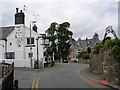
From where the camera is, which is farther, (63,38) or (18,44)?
(63,38)

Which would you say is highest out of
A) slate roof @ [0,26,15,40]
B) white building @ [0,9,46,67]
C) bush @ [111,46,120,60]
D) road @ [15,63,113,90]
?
slate roof @ [0,26,15,40]

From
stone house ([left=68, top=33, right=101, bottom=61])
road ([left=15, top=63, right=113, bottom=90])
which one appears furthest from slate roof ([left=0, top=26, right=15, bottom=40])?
stone house ([left=68, top=33, right=101, bottom=61])

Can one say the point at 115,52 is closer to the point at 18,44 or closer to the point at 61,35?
the point at 18,44

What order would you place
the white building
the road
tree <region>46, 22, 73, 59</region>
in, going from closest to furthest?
the road, the white building, tree <region>46, 22, 73, 59</region>

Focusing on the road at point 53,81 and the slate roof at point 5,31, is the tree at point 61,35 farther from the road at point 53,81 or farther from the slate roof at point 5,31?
the road at point 53,81

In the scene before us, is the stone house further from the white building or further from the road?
the road

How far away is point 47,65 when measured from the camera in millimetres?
50938

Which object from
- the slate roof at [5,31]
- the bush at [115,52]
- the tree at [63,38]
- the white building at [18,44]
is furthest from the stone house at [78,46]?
the bush at [115,52]

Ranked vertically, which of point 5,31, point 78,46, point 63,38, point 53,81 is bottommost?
point 53,81

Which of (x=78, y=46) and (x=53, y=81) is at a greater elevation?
(x=78, y=46)

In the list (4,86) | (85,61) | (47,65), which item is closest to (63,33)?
(85,61)

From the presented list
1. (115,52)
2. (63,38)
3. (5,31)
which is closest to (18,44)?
(5,31)

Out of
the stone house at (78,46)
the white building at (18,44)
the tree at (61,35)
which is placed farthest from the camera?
the stone house at (78,46)

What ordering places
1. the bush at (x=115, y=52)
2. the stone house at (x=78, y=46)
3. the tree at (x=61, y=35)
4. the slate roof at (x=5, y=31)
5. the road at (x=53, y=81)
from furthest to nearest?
the stone house at (x=78, y=46)
the tree at (x=61, y=35)
the slate roof at (x=5, y=31)
the bush at (x=115, y=52)
the road at (x=53, y=81)
